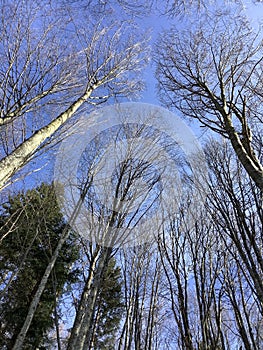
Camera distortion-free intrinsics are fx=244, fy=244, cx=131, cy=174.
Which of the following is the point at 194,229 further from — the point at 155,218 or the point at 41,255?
the point at 41,255

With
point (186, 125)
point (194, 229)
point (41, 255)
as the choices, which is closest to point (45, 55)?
point (186, 125)

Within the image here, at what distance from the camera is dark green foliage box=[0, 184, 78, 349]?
8.20 meters

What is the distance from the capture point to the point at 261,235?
12.8 ft

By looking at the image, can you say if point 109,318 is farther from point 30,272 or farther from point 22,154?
point 22,154

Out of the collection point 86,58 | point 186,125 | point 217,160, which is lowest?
point 217,160

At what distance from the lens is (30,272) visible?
9.03 metres

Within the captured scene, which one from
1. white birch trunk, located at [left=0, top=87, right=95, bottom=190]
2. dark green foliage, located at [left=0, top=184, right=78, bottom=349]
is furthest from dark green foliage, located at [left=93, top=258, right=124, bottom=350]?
white birch trunk, located at [left=0, top=87, right=95, bottom=190]

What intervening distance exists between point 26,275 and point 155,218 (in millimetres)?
6286

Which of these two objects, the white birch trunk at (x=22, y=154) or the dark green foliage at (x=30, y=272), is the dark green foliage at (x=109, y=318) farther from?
the white birch trunk at (x=22, y=154)

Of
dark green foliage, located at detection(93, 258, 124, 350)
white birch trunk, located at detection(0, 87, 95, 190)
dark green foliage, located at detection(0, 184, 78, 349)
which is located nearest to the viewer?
white birch trunk, located at detection(0, 87, 95, 190)

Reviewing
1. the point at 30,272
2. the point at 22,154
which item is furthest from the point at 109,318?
the point at 22,154

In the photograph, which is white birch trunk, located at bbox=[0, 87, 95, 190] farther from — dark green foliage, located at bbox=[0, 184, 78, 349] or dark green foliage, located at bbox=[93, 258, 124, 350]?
dark green foliage, located at bbox=[93, 258, 124, 350]

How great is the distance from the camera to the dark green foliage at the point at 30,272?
820cm

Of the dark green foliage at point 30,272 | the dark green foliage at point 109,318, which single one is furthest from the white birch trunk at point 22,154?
the dark green foliage at point 109,318
